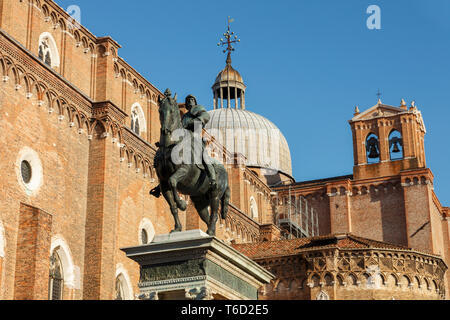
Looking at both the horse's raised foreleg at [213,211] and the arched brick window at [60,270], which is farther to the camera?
the arched brick window at [60,270]

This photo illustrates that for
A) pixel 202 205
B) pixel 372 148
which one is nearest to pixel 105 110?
pixel 202 205

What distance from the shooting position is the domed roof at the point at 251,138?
162ft

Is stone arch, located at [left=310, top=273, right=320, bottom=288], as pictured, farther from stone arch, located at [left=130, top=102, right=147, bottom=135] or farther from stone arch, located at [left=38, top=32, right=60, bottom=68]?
stone arch, located at [left=38, top=32, right=60, bottom=68]

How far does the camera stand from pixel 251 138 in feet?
163

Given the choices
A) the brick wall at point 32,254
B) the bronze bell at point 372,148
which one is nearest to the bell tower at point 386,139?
the bronze bell at point 372,148

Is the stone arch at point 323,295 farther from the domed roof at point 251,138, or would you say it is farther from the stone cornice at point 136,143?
the domed roof at point 251,138

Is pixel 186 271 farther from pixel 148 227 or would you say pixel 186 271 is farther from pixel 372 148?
pixel 372 148

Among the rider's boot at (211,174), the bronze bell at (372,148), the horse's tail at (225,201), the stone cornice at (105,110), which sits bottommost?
the horse's tail at (225,201)

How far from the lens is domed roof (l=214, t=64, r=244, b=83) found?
53.1 metres

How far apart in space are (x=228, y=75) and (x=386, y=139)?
12305mm

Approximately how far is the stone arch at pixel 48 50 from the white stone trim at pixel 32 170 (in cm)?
378

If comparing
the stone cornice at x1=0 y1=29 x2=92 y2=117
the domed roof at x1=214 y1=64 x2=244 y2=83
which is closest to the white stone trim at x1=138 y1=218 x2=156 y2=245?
the stone cornice at x1=0 y1=29 x2=92 y2=117
